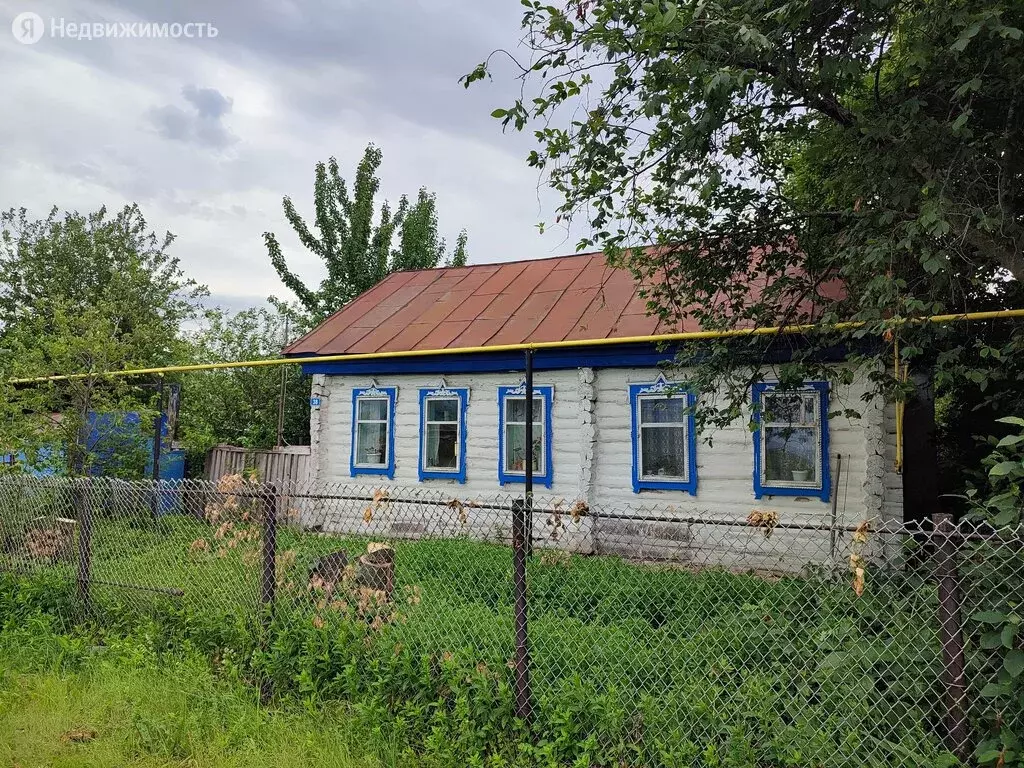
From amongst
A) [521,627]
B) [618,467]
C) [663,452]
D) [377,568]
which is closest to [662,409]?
[663,452]

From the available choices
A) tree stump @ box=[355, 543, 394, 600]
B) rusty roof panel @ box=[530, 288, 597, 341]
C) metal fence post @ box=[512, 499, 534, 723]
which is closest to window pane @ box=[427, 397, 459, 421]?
rusty roof panel @ box=[530, 288, 597, 341]

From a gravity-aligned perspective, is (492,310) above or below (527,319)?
above

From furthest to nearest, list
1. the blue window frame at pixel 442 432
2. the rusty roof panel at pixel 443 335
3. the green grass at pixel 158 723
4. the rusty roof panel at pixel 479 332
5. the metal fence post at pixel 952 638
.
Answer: the rusty roof panel at pixel 443 335
the blue window frame at pixel 442 432
the rusty roof panel at pixel 479 332
the green grass at pixel 158 723
the metal fence post at pixel 952 638

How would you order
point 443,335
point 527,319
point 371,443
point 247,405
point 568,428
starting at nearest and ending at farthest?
point 568,428 → point 527,319 → point 443,335 → point 371,443 → point 247,405

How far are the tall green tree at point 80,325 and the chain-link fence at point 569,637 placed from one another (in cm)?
282

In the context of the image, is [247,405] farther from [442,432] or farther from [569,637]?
[569,637]

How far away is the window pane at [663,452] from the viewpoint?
33.1 ft

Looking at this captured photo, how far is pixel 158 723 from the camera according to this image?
4.18 meters

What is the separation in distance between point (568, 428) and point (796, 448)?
3200 millimetres

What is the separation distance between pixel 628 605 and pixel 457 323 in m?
6.63

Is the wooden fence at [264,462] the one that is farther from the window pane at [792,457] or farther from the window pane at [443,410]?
the window pane at [792,457]

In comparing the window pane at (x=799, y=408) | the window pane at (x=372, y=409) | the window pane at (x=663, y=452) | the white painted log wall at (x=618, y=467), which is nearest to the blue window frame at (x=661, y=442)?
the window pane at (x=663, y=452)

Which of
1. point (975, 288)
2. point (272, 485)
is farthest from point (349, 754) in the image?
point (975, 288)

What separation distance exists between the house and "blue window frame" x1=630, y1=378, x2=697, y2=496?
0.09 feet
